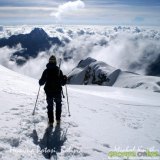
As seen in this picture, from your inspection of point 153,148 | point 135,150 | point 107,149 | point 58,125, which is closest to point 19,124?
point 58,125

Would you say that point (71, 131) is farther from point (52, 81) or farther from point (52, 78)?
point (52, 78)

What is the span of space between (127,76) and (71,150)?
479ft

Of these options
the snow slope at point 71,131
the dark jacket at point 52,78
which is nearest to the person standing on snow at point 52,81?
the dark jacket at point 52,78

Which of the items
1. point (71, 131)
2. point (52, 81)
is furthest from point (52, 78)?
point (71, 131)

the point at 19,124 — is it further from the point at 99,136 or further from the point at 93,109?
the point at 93,109

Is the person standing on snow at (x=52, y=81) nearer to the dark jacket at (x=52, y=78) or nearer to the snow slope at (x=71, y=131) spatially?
the dark jacket at (x=52, y=78)

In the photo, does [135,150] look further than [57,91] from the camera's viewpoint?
No

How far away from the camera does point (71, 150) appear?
8.94 meters

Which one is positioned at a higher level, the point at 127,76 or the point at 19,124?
the point at 19,124

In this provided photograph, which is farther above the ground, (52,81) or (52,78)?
(52,78)

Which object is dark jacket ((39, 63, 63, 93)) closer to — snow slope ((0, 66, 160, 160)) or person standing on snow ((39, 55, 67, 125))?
person standing on snow ((39, 55, 67, 125))

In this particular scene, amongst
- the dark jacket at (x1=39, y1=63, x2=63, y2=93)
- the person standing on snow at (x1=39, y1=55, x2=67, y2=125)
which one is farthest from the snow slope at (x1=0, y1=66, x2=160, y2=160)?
the dark jacket at (x1=39, y1=63, x2=63, y2=93)

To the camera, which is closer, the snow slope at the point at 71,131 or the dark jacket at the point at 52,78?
the snow slope at the point at 71,131

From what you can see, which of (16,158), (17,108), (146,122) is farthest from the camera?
(146,122)
